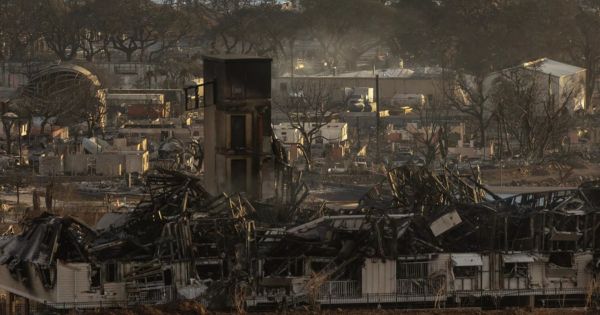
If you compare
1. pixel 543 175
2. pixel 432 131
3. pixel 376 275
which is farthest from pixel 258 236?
pixel 432 131

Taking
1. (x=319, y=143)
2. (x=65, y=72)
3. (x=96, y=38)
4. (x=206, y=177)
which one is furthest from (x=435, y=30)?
(x=206, y=177)

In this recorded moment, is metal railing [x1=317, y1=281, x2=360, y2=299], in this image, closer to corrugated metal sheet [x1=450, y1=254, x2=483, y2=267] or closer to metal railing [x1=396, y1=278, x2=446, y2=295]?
metal railing [x1=396, y1=278, x2=446, y2=295]

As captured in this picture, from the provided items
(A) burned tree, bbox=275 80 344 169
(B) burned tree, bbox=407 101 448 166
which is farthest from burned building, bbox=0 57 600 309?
(A) burned tree, bbox=275 80 344 169

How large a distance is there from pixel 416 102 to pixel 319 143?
11.5 metres

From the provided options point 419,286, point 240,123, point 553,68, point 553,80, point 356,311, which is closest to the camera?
point 356,311

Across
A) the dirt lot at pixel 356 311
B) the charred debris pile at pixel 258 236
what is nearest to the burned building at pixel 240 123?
the charred debris pile at pixel 258 236

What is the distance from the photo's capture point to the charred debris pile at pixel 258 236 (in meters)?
17.9

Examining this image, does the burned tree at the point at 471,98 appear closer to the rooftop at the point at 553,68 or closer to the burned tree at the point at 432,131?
the burned tree at the point at 432,131

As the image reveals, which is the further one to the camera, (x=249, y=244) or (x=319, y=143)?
(x=319, y=143)

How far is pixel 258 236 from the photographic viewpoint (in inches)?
720

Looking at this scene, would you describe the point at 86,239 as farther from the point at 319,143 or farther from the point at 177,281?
the point at 319,143

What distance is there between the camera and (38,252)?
18.0 meters

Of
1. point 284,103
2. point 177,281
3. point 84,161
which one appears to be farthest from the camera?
point 284,103

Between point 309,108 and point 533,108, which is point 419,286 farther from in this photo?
point 309,108
